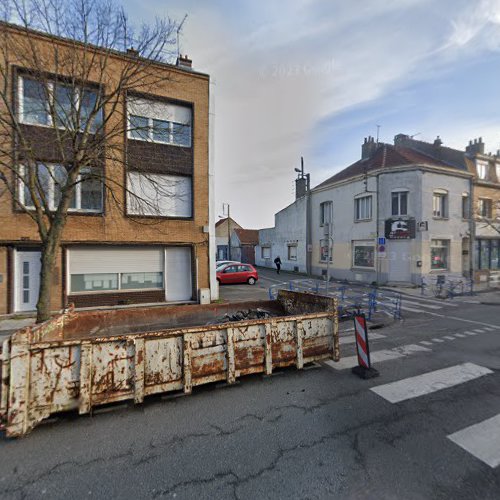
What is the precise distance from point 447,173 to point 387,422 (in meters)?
19.7

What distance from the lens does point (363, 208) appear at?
19109 millimetres

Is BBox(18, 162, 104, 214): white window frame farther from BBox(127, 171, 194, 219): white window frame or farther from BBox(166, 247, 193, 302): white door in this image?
BBox(166, 247, 193, 302): white door

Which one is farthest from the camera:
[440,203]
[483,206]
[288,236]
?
[288,236]

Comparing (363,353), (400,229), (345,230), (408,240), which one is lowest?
(363,353)

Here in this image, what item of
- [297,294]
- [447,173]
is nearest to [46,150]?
[297,294]

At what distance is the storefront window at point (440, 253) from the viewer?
1750 centimetres

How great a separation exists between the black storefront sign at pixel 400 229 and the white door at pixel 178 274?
1301 centimetres

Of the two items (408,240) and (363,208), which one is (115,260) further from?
(408,240)

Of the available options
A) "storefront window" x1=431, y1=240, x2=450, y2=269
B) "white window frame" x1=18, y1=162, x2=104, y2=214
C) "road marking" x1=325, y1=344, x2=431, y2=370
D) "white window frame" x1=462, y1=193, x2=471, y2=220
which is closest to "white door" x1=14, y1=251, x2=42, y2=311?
"white window frame" x1=18, y1=162, x2=104, y2=214

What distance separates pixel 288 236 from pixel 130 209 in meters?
18.4

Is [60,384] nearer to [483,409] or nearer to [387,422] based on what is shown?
[387,422]

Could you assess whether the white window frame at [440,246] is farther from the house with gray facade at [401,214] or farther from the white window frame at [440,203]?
the white window frame at [440,203]

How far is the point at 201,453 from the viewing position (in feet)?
9.96

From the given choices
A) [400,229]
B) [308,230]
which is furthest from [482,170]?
[308,230]
